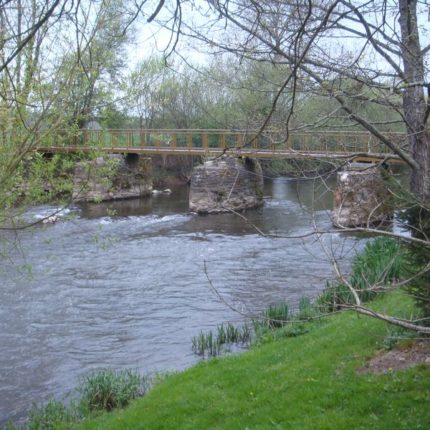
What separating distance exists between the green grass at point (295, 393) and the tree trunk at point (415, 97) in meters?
1.80

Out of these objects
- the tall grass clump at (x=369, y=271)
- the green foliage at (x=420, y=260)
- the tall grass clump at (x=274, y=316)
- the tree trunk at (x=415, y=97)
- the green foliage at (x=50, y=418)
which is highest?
the tree trunk at (x=415, y=97)

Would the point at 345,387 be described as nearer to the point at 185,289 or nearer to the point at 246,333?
the point at 246,333

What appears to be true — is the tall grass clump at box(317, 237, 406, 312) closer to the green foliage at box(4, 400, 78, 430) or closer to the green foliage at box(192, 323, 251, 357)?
the green foliage at box(192, 323, 251, 357)

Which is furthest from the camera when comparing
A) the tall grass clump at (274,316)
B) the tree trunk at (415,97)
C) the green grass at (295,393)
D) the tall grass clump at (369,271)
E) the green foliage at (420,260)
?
the tall grass clump at (369,271)

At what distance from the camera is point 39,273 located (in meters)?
13.3

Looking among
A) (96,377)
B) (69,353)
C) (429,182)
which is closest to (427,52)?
(429,182)

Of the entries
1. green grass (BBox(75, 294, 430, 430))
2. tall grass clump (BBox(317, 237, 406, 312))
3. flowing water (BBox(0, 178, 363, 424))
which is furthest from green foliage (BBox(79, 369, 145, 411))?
tall grass clump (BBox(317, 237, 406, 312))

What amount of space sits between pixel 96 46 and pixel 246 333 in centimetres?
479

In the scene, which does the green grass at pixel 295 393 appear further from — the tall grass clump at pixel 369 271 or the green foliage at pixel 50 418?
the tall grass clump at pixel 369 271

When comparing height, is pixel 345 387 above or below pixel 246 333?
above

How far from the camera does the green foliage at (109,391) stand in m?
6.98

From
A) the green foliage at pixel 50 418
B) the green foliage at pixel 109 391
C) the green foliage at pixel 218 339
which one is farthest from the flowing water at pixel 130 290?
the green foliage at pixel 109 391

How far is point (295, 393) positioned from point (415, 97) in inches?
126

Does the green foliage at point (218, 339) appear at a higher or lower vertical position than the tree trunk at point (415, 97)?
lower
